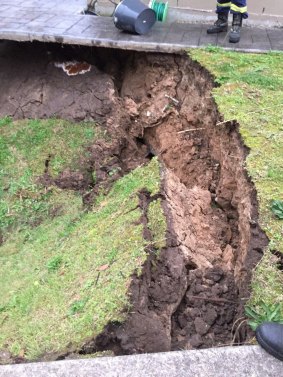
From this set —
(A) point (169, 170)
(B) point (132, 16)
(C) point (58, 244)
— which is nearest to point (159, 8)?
(B) point (132, 16)

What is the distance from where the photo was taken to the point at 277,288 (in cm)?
281

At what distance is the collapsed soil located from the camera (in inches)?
116

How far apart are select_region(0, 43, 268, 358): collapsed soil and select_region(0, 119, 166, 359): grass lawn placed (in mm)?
123

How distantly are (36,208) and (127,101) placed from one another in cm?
176

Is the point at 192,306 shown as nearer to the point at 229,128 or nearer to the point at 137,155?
the point at 229,128

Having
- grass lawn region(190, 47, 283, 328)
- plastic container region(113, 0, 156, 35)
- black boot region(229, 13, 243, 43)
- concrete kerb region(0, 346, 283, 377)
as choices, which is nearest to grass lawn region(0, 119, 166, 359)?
concrete kerb region(0, 346, 283, 377)

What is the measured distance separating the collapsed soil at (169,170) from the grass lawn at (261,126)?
0.30ft

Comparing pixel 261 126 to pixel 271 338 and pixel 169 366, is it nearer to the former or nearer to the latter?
pixel 271 338

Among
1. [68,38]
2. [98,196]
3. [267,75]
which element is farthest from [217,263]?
[68,38]

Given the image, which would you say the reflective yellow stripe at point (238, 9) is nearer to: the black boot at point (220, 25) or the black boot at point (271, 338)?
the black boot at point (220, 25)

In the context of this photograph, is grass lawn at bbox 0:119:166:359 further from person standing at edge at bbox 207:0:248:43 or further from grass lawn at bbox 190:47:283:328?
person standing at edge at bbox 207:0:248:43

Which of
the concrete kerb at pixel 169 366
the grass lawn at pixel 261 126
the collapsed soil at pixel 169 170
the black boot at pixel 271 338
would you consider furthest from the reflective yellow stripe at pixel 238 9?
the concrete kerb at pixel 169 366

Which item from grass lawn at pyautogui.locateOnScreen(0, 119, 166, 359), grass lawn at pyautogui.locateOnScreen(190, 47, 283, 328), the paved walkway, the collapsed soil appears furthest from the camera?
the paved walkway

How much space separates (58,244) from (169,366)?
7.66 ft
